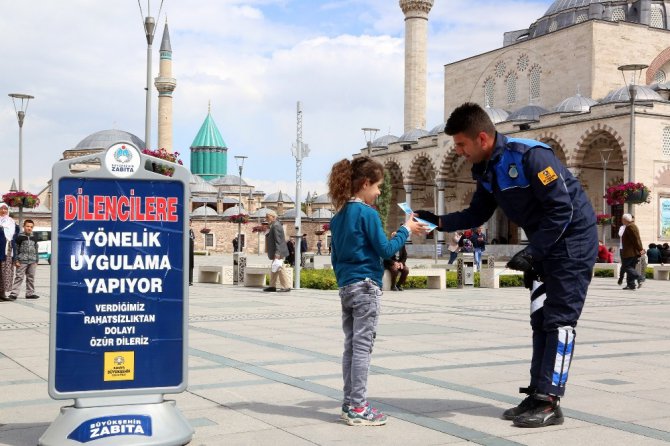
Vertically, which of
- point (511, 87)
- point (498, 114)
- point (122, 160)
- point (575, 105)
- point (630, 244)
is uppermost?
point (511, 87)

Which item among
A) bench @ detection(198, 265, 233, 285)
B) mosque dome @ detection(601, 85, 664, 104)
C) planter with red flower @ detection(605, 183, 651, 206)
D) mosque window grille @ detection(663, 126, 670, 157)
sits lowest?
bench @ detection(198, 265, 233, 285)

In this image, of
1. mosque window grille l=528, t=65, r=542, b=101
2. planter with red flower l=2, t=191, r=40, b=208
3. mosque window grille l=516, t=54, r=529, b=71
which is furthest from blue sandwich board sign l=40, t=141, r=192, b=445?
mosque window grille l=516, t=54, r=529, b=71

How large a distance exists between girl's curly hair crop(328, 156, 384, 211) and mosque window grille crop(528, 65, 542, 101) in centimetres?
4676

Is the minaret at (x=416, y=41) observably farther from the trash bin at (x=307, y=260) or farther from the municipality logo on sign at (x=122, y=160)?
the municipality logo on sign at (x=122, y=160)

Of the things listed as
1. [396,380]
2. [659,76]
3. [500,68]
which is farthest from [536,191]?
[500,68]

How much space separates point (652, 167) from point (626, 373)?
111ft

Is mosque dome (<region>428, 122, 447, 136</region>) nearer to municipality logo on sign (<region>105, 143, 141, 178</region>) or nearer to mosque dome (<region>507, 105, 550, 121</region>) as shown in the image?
mosque dome (<region>507, 105, 550, 121</region>)

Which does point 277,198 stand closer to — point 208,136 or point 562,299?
point 208,136

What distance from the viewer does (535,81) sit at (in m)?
50.0

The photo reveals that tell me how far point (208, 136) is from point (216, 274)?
8089cm

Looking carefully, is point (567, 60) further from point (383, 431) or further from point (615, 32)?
point (383, 431)

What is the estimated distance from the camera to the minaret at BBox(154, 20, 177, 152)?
216ft

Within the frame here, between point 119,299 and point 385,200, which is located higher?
point 385,200

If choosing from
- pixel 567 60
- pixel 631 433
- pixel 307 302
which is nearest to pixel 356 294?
pixel 631 433
